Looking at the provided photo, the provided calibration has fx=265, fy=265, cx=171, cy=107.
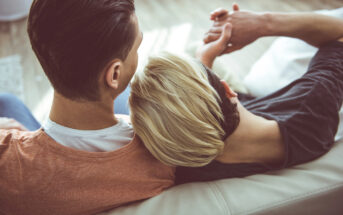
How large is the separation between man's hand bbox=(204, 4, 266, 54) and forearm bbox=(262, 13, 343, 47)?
0.03 metres

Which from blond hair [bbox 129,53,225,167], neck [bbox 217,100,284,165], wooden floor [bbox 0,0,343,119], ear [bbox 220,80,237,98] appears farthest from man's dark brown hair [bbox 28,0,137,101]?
wooden floor [bbox 0,0,343,119]

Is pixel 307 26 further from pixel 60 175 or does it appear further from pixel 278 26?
pixel 60 175

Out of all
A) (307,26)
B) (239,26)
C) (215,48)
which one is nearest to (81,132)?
(215,48)

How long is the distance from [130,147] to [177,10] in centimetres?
212

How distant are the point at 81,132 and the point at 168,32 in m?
1.79

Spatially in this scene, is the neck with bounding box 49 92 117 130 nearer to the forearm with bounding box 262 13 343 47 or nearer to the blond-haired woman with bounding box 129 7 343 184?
the blond-haired woman with bounding box 129 7 343 184

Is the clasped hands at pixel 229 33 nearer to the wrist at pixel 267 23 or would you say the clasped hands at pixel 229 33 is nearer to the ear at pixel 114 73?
the wrist at pixel 267 23

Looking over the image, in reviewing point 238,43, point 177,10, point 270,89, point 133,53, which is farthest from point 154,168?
point 177,10

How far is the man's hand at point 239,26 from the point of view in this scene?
1091 mm

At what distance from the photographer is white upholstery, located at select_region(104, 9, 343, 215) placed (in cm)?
72

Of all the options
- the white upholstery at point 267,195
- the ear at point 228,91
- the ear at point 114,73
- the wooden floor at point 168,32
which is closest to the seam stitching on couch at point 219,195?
the white upholstery at point 267,195

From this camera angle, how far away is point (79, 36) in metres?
0.51

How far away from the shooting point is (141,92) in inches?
26.9

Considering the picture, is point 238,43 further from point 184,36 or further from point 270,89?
point 184,36
